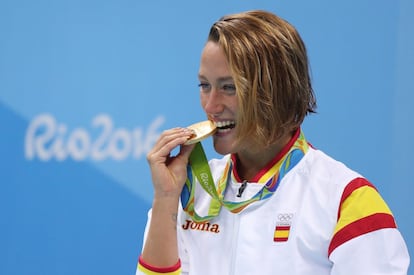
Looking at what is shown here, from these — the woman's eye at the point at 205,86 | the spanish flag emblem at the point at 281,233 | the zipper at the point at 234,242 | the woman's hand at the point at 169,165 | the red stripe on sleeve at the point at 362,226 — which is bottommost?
the zipper at the point at 234,242

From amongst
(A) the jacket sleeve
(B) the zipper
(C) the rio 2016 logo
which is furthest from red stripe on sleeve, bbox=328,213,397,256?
(C) the rio 2016 logo

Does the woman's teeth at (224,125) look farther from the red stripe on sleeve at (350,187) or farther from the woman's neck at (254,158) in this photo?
the red stripe on sleeve at (350,187)

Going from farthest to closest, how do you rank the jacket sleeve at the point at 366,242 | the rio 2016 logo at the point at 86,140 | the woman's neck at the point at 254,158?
1. the rio 2016 logo at the point at 86,140
2. the woman's neck at the point at 254,158
3. the jacket sleeve at the point at 366,242

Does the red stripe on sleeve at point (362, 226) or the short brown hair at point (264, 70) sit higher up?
the short brown hair at point (264, 70)

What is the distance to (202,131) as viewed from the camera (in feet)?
5.30

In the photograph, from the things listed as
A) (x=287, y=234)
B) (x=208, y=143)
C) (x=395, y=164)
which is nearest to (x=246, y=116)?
(x=287, y=234)

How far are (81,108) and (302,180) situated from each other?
144 cm

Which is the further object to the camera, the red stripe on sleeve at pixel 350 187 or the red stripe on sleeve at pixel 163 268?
the red stripe on sleeve at pixel 163 268

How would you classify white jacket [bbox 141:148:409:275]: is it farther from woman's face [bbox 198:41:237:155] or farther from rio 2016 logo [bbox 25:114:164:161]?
rio 2016 logo [bbox 25:114:164:161]

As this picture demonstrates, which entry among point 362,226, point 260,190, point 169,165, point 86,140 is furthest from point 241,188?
point 86,140

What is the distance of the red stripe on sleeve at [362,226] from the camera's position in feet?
4.67

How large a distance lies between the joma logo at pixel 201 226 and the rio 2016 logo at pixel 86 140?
3.93ft

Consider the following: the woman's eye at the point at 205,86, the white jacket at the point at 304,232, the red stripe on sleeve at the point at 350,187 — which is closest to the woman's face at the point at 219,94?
the woman's eye at the point at 205,86

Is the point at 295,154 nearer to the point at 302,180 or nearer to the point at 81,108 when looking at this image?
the point at 302,180
